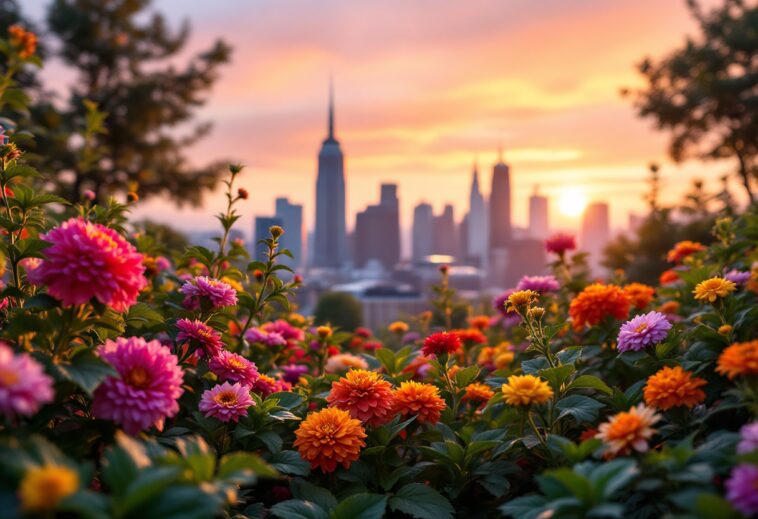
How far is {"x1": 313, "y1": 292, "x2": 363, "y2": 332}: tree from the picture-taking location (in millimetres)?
9359

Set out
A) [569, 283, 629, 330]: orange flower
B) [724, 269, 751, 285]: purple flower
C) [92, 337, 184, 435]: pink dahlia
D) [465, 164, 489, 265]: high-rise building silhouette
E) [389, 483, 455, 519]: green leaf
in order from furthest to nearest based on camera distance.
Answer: [465, 164, 489, 265]: high-rise building silhouette
[724, 269, 751, 285]: purple flower
[569, 283, 629, 330]: orange flower
[389, 483, 455, 519]: green leaf
[92, 337, 184, 435]: pink dahlia

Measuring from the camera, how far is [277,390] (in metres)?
1.68

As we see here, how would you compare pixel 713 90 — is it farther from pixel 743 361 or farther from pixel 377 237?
pixel 377 237

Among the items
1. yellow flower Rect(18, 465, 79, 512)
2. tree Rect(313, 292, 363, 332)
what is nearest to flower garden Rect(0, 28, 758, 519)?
yellow flower Rect(18, 465, 79, 512)

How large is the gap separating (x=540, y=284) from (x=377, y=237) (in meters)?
51.5

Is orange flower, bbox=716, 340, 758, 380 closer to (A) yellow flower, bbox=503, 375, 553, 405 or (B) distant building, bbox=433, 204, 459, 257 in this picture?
(A) yellow flower, bbox=503, 375, 553, 405

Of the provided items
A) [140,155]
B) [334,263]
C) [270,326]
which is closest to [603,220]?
[334,263]

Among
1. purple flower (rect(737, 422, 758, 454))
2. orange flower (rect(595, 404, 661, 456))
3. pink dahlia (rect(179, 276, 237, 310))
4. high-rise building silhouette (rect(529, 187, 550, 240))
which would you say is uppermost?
high-rise building silhouette (rect(529, 187, 550, 240))

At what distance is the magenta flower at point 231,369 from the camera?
4.73ft

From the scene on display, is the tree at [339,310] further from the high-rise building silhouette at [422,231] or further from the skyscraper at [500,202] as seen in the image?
the skyscraper at [500,202]

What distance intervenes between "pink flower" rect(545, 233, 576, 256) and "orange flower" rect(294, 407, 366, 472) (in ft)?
5.41

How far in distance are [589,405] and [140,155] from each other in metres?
11.9

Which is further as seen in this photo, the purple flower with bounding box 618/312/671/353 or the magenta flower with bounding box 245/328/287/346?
the magenta flower with bounding box 245/328/287/346

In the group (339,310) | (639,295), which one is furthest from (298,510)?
(339,310)
